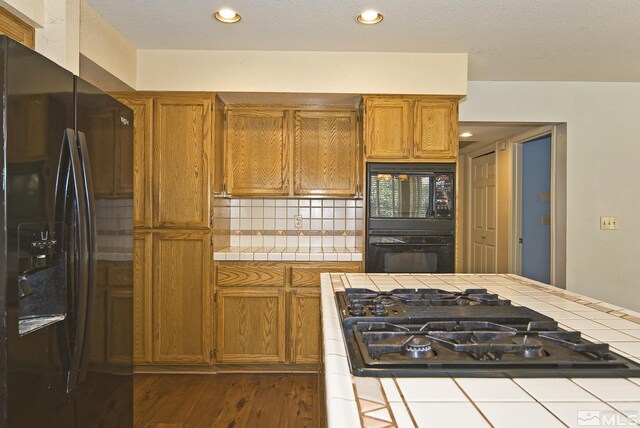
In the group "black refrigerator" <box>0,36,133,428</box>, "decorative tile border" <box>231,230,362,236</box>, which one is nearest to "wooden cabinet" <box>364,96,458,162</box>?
"decorative tile border" <box>231,230,362,236</box>

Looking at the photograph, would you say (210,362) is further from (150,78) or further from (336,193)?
(150,78)

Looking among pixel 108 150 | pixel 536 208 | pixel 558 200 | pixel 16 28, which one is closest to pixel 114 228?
pixel 108 150

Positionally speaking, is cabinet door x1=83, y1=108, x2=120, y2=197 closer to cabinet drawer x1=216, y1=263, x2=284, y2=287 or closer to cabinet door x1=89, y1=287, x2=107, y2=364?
cabinet door x1=89, y1=287, x2=107, y2=364

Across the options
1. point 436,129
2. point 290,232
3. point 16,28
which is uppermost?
point 16,28

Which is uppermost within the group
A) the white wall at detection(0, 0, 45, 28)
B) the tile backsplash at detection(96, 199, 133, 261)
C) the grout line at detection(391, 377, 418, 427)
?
the white wall at detection(0, 0, 45, 28)

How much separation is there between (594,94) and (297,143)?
2471mm

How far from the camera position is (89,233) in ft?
4.56

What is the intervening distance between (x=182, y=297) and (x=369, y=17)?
2.22 metres

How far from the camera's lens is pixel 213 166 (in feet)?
10.1

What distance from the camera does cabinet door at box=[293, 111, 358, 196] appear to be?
134 inches

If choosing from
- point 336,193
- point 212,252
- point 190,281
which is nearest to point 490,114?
point 336,193

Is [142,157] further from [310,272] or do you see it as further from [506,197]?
[506,197]

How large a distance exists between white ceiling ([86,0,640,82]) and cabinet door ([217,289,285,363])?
5.77 ft

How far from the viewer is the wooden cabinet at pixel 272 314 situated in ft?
10.2
